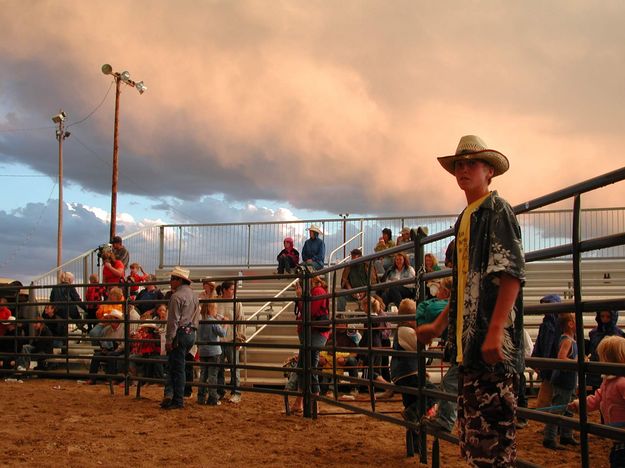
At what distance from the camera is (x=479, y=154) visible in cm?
369

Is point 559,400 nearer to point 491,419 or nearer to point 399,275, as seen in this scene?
point 491,419

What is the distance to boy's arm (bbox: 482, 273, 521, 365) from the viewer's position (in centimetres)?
331

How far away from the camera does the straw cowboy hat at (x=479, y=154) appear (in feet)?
12.1

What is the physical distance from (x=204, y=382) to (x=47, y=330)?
6004 mm

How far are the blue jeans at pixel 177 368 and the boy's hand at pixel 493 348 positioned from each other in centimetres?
775

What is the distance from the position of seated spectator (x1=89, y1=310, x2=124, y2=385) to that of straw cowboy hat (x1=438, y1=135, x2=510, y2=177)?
1016cm

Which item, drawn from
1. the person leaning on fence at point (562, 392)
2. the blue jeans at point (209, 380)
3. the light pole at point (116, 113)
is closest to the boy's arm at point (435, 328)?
the person leaning on fence at point (562, 392)

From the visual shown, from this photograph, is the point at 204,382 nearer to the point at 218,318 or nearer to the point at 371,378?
the point at 218,318

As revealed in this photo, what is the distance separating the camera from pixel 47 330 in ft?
52.2

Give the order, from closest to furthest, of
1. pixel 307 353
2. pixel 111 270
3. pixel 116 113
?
pixel 307 353
pixel 111 270
pixel 116 113

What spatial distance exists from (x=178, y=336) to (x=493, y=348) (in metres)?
7.82

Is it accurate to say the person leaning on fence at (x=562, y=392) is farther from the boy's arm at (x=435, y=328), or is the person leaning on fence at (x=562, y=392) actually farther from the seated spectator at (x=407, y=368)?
the boy's arm at (x=435, y=328)

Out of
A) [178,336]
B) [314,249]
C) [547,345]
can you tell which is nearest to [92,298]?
[314,249]

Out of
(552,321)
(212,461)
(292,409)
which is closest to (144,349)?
(292,409)
